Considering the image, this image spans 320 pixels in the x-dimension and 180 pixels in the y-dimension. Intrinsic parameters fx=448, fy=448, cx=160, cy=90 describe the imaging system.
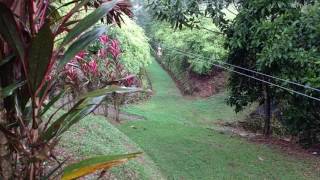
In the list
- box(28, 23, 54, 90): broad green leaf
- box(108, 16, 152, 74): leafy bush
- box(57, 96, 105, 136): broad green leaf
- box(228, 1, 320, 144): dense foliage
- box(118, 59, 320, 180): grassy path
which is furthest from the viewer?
box(108, 16, 152, 74): leafy bush

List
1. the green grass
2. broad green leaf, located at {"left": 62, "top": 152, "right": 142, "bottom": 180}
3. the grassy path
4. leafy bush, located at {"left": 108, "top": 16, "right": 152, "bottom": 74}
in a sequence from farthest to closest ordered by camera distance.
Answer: leafy bush, located at {"left": 108, "top": 16, "right": 152, "bottom": 74}, the grassy path, the green grass, broad green leaf, located at {"left": 62, "top": 152, "right": 142, "bottom": 180}

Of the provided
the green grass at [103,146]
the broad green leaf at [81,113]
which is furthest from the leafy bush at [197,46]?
the broad green leaf at [81,113]

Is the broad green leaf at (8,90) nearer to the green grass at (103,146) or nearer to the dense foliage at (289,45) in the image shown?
the green grass at (103,146)

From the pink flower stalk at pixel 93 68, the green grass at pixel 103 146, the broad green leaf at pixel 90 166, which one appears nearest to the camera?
the broad green leaf at pixel 90 166

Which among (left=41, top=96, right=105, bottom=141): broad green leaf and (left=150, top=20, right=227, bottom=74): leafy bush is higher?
(left=41, top=96, right=105, bottom=141): broad green leaf

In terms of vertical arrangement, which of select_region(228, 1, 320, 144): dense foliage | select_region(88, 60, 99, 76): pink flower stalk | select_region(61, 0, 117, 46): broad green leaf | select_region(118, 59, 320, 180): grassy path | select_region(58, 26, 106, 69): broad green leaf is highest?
select_region(61, 0, 117, 46): broad green leaf

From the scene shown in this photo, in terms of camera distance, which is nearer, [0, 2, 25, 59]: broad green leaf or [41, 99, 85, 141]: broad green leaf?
[0, 2, 25, 59]: broad green leaf

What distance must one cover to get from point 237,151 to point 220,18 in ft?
6.97

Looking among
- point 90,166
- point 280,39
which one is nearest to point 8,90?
point 90,166

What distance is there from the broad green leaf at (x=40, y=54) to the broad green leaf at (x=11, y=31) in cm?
4

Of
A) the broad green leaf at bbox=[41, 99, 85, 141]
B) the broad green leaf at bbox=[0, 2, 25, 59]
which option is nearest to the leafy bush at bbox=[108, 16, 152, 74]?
the broad green leaf at bbox=[41, 99, 85, 141]

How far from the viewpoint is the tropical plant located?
43.3 inches

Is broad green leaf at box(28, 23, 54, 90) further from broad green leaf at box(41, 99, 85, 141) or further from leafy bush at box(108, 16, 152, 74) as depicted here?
leafy bush at box(108, 16, 152, 74)

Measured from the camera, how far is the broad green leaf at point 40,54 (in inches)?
40.9
